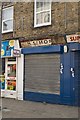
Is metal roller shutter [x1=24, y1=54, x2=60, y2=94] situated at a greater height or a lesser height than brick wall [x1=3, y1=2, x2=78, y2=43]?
lesser

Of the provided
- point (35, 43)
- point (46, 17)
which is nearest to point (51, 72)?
point (35, 43)

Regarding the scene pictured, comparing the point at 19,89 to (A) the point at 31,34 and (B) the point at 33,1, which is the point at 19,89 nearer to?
(A) the point at 31,34

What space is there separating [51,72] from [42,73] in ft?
2.12

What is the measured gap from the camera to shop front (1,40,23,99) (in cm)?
1775

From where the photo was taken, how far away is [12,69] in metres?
18.7

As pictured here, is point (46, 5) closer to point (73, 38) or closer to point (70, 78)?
point (73, 38)

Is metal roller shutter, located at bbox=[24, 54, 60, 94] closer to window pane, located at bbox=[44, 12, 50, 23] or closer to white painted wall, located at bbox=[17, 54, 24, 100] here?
white painted wall, located at bbox=[17, 54, 24, 100]

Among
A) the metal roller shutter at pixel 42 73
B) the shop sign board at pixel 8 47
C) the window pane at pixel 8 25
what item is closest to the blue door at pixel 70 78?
the metal roller shutter at pixel 42 73

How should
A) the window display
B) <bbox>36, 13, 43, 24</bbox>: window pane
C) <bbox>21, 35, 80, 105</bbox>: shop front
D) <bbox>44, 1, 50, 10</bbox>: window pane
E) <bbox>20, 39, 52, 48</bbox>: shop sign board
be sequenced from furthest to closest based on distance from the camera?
the window display → <bbox>36, 13, 43, 24</bbox>: window pane → <bbox>44, 1, 50, 10</bbox>: window pane → <bbox>20, 39, 52, 48</bbox>: shop sign board → <bbox>21, 35, 80, 105</bbox>: shop front

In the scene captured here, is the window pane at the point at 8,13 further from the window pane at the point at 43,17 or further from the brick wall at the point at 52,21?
the window pane at the point at 43,17

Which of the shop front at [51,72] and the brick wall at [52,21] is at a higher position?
the brick wall at [52,21]

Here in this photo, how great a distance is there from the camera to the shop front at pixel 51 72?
49.4 ft

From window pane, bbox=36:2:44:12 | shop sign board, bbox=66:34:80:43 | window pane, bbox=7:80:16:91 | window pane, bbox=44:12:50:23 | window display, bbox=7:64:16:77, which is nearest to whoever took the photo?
shop sign board, bbox=66:34:80:43

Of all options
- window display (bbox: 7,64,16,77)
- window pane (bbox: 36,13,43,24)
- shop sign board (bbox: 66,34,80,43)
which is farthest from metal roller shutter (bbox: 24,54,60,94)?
window pane (bbox: 36,13,43,24)
